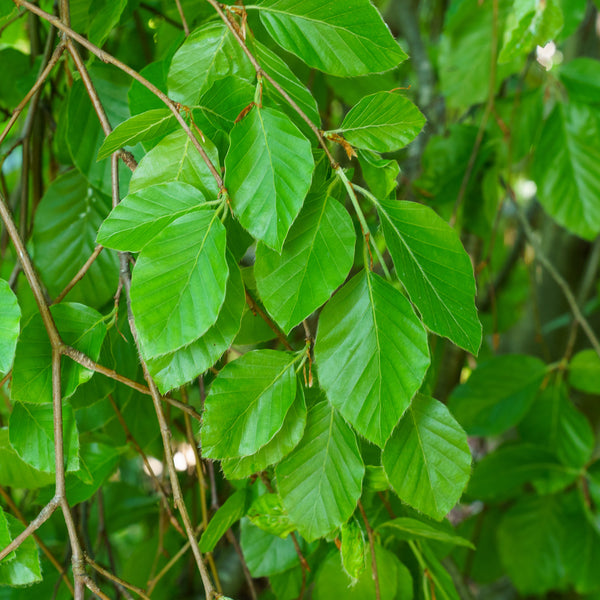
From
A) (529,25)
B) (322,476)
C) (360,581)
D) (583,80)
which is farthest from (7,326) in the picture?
(583,80)

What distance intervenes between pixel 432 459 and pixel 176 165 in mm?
208

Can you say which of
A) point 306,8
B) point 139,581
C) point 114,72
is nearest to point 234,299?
point 306,8

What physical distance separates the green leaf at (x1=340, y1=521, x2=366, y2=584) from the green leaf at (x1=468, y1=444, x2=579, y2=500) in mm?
526

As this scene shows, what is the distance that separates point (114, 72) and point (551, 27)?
36 cm

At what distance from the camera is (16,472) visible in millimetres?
433

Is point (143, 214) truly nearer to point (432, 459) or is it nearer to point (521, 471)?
point (432, 459)

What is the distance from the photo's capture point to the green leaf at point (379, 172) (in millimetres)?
353

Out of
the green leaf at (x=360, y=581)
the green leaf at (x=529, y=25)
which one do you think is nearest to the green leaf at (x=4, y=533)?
the green leaf at (x=360, y=581)

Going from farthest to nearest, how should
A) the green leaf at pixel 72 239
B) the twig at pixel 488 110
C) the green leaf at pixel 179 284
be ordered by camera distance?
1. the twig at pixel 488 110
2. the green leaf at pixel 72 239
3. the green leaf at pixel 179 284

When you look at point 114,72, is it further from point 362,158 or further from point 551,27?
point 551,27

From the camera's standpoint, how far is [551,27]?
0.55 metres

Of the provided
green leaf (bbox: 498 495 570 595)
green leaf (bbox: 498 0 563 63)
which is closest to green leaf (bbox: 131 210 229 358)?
green leaf (bbox: 498 0 563 63)

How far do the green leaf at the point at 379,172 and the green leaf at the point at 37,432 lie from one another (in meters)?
0.22

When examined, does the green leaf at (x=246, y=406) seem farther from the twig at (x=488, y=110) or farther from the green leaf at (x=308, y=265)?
the twig at (x=488, y=110)
